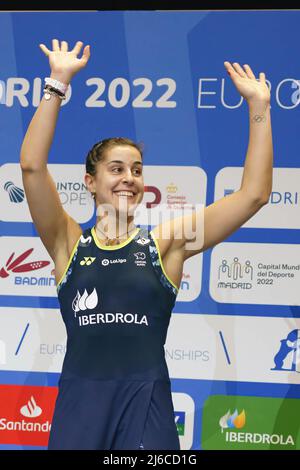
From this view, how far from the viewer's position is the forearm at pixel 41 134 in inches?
→ 92.5

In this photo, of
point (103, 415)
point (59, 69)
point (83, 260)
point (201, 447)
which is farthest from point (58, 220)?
point (201, 447)

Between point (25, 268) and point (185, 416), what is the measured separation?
1175 mm

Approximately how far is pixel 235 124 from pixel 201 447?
1.72 m

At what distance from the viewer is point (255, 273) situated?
3947mm

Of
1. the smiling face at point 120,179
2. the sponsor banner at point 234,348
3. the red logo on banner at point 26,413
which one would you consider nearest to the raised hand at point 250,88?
the smiling face at point 120,179

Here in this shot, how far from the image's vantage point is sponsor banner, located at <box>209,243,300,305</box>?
393 cm

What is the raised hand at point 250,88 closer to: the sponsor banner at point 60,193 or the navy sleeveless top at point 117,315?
the navy sleeveless top at point 117,315

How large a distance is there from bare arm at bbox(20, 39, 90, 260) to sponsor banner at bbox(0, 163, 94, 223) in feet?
5.13

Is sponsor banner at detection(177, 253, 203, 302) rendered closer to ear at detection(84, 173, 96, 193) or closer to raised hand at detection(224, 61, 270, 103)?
ear at detection(84, 173, 96, 193)

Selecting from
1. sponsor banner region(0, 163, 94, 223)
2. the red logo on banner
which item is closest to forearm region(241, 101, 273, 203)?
sponsor banner region(0, 163, 94, 223)

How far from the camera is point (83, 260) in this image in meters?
2.50

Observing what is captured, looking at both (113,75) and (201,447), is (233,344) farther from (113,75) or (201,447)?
(113,75)

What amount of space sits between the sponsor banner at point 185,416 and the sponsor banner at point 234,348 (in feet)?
0.37

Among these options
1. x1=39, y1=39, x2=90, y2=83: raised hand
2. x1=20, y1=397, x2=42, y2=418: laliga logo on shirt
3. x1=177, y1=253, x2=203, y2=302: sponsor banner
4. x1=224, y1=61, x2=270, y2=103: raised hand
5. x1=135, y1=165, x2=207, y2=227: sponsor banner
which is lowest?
x1=20, y1=397, x2=42, y2=418: laliga logo on shirt
